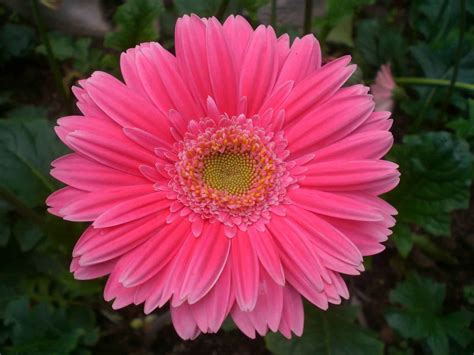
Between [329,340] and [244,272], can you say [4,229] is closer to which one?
[244,272]

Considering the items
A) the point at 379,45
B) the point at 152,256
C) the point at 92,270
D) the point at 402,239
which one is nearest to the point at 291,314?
the point at 152,256

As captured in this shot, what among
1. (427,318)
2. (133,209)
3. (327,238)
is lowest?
(427,318)

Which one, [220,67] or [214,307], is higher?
[220,67]

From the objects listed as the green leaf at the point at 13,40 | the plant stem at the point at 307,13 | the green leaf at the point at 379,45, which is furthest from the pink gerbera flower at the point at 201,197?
the green leaf at the point at 13,40

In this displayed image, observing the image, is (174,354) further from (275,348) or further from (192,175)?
(192,175)

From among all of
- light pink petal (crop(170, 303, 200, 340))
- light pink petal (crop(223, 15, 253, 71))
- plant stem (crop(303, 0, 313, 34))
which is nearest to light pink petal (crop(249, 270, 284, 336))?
A: light pink petal (crop(170, 303, 200, 340))

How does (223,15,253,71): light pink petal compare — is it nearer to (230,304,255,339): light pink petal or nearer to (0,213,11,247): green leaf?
(230,304,255,339): light pink petal
